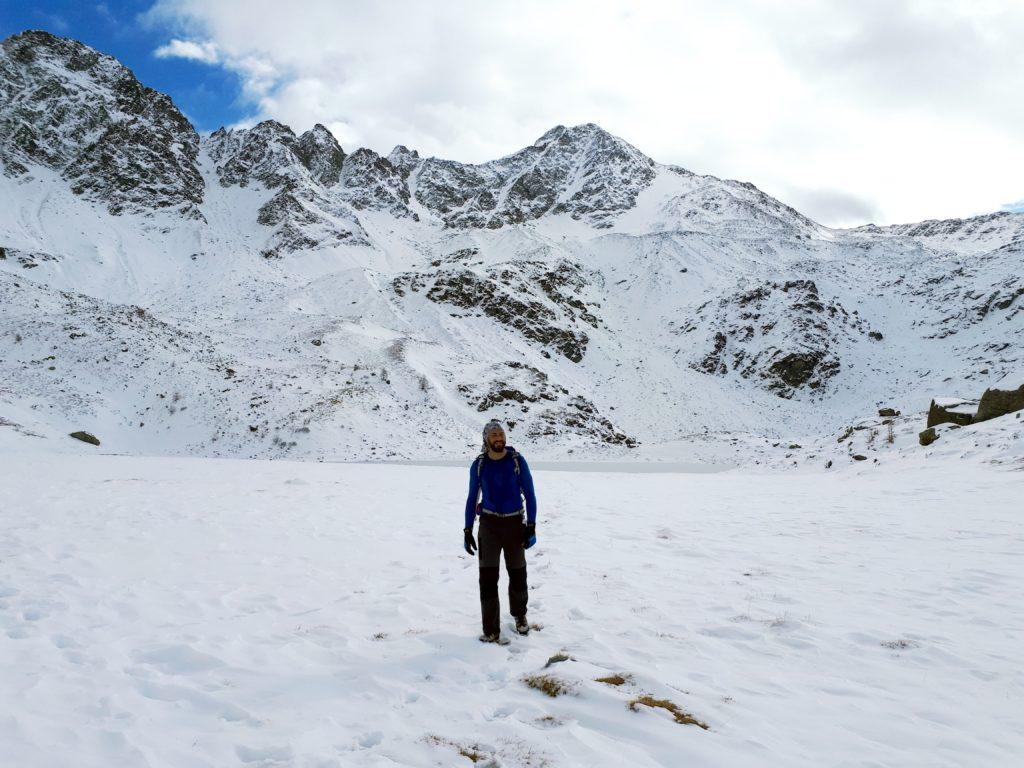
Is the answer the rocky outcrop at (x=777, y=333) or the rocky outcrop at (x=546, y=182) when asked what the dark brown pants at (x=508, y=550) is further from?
the rocky outcrop at (x=546, y=182)

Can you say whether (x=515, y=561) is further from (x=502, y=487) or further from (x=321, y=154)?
(x=321, y=154)

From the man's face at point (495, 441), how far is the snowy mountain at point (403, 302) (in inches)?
893

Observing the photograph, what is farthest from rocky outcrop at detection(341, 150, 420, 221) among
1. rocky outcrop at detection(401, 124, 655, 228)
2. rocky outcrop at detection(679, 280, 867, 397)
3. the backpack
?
the backpack

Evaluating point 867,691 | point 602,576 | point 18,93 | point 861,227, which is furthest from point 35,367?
point 861,227

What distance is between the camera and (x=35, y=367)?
28078 mm

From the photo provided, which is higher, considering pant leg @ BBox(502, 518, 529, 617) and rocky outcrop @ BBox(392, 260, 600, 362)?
rocky outcrop @ BBox(392, 260, 600, 362)

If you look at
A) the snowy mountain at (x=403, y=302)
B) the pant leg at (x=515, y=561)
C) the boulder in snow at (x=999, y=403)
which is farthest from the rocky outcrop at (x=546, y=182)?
the pant leg at (x=515, y=561)

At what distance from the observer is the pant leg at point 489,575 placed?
558 cm

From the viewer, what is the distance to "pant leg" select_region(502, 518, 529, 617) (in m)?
5.86

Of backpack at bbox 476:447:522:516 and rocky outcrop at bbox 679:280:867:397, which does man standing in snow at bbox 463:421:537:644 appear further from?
rocky outcrop at bbox 679:280:867:397

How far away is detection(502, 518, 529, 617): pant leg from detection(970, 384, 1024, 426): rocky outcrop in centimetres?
2093

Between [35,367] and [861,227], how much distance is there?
15563 cm

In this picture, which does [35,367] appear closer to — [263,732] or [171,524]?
[171,524]

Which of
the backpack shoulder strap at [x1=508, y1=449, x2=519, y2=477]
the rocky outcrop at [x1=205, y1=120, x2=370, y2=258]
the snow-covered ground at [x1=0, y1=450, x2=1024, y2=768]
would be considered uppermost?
the rocky outcrop at [x1=205, y1=120, x2=370, y2=258]
